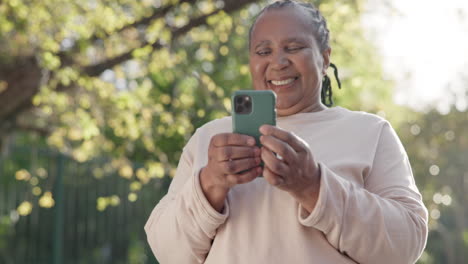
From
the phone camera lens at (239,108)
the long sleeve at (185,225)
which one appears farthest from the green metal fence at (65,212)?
the phone camera lens at (239,108)

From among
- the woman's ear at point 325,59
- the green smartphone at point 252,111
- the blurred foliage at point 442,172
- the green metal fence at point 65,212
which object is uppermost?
the woman's ear at point 325,59

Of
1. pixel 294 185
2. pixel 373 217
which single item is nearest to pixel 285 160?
pixel 294 185

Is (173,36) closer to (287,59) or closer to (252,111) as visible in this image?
(287,59)

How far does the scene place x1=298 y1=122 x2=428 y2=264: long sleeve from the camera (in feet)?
5.54

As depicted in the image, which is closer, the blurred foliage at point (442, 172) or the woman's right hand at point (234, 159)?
the woman's right hand at point (234, 159)

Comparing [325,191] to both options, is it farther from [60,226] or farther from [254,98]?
[60,226]

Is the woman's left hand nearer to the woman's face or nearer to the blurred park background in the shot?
the woman's face

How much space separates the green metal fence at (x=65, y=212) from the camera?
694cm

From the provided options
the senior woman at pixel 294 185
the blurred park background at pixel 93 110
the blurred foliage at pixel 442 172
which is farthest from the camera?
the blurred foliage at pixel 442 172

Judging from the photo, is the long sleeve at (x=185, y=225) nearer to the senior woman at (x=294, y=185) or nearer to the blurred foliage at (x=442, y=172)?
the senior woman at (x=294, y=185)

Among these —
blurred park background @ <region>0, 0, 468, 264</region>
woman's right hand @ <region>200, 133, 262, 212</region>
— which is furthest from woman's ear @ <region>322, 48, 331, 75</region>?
blurred park background @ <region>0, 0, 468, 264</region>

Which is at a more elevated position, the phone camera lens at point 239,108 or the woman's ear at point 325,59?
the woman's ear at point 325,59

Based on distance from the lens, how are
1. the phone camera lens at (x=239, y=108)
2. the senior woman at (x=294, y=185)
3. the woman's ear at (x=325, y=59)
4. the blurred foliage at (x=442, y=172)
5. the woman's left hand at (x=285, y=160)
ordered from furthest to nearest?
the blurred foliage at (x=442, y=172) → the woman's ear at (x=325, y=59) → the phone camera lens at (x=239, y=108) → the senior woman at (x=294, y=185) → the woman's left hand at (x=285, y=160)

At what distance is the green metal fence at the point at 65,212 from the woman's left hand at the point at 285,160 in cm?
477
